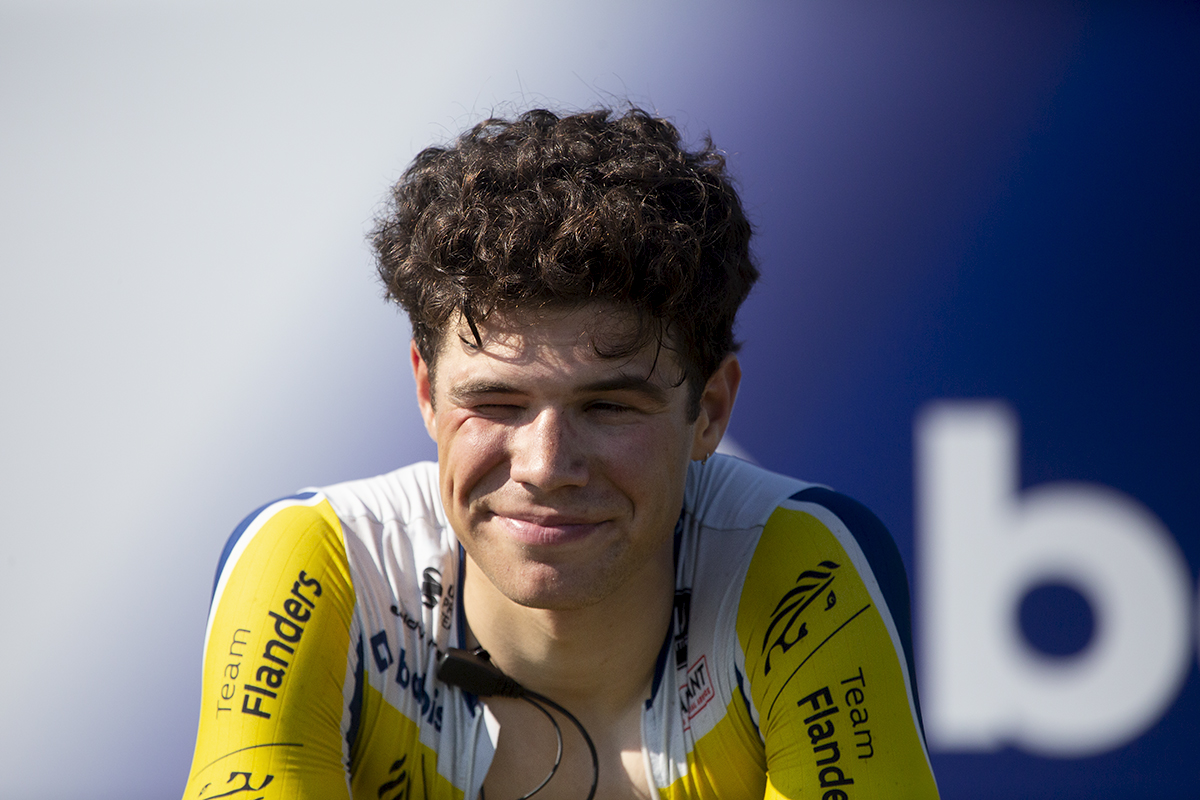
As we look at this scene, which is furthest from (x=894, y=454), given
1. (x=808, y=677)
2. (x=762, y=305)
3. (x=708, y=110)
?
(x=808, y=677)

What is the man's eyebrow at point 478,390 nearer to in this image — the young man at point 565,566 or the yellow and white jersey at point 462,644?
the young man at point 565,566

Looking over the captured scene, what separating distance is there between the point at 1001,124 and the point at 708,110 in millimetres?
712

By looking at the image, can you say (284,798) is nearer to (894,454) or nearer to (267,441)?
(267,441)

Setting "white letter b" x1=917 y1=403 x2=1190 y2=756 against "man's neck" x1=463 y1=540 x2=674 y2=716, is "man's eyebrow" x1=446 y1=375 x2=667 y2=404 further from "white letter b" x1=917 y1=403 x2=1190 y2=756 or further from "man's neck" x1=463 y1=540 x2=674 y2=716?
"white letter b" x1=917 y1=403 x2=1190 y2=756

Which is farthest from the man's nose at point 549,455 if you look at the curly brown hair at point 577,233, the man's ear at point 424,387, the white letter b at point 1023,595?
the white letter b at point 1023,595

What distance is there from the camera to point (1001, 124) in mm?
2295

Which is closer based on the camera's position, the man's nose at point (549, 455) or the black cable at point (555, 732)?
the man's nose at point (549, 455)

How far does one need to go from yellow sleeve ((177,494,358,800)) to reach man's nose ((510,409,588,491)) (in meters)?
0.34

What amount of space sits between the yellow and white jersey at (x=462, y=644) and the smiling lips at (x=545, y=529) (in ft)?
0.81

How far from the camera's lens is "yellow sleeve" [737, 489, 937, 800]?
1194 millimetres

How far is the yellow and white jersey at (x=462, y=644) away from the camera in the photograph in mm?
1185

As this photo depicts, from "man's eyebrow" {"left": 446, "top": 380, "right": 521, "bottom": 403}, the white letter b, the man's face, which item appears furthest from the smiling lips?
the white letter b

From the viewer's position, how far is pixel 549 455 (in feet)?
3.76

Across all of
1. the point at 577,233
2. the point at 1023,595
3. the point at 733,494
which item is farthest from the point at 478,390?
the point at 1023,595
